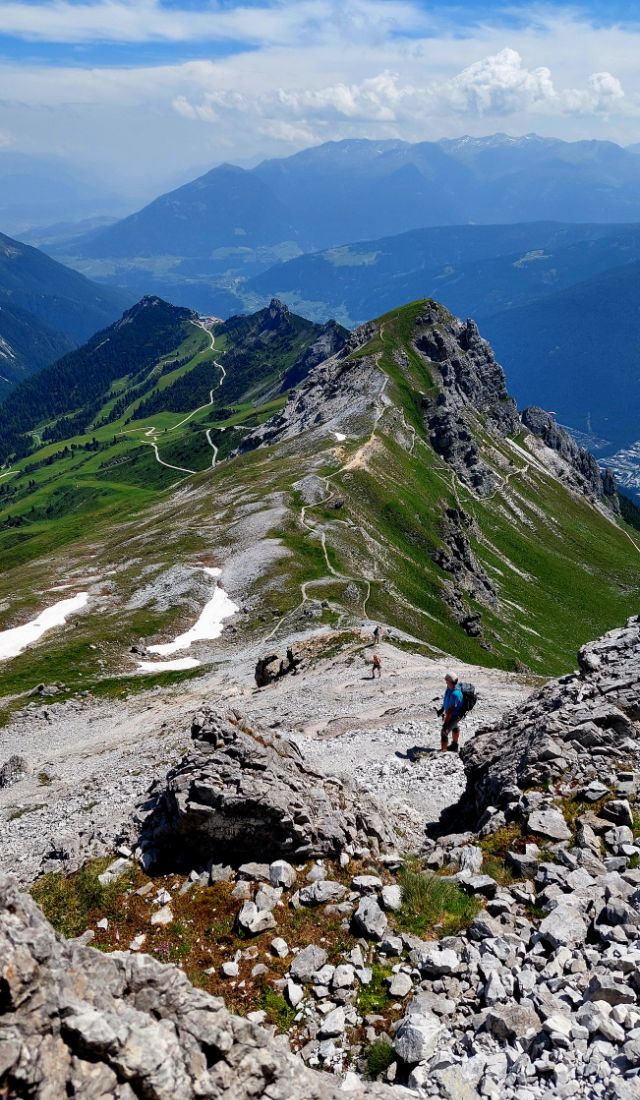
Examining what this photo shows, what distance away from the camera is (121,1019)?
1165 centimetres

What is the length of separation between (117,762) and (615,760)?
3044 centimetres

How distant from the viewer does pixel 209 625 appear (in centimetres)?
8488

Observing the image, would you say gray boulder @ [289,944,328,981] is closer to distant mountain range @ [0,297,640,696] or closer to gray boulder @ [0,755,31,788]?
gray boulder @ [0,755,31,788]

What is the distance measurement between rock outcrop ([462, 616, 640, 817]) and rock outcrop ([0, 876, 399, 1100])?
12141mm

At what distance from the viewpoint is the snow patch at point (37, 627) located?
82938mm

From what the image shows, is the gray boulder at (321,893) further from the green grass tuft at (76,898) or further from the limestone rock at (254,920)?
the green grass tuft at (76,898)

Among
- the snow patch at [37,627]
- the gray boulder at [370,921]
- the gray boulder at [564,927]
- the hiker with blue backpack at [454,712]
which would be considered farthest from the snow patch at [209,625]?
the gray boulder at [564,927]

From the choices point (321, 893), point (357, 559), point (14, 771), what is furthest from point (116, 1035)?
point (357, 559)

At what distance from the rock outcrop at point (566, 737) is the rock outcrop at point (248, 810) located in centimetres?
443

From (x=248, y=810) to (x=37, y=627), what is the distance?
7409 centimetres

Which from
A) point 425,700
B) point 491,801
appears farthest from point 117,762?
point 491,801

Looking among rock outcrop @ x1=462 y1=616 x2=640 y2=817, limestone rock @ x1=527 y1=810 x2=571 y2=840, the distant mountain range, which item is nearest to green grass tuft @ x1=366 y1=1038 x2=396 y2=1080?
limestone rock @ x1=527 y1=810 x2=571 y2=840

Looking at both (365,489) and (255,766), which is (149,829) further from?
(365,489)

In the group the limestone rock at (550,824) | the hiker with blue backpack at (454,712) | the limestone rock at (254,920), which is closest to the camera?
the limestone rock at (254,920)
